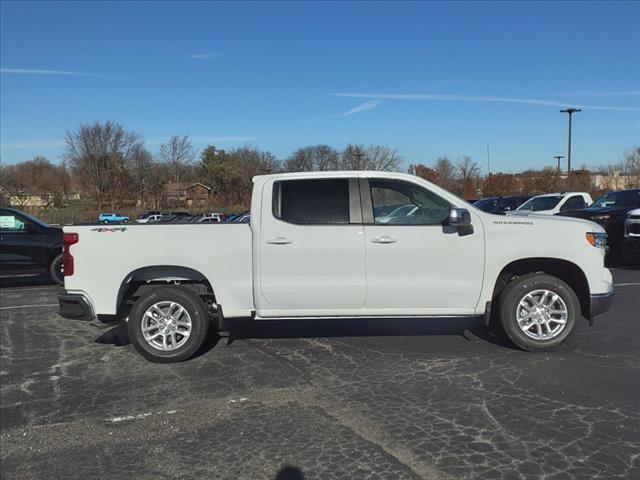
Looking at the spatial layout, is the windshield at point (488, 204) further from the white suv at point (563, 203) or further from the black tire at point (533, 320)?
the black tire at point (533, 320)

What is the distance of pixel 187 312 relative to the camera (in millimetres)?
5777

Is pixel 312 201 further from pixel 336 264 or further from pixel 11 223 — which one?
pixel 11 223

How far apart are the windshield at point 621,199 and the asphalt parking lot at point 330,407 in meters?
8.56

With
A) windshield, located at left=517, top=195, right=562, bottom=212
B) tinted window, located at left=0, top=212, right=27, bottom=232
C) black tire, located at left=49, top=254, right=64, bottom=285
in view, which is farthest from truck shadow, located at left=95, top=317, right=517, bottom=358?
windshield, located at left=517, top=195, right=562, bottom=212

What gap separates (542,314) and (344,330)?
2.37m

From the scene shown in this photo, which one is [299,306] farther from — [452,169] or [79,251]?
[452,169]

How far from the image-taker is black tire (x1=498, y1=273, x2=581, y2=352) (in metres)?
5.77

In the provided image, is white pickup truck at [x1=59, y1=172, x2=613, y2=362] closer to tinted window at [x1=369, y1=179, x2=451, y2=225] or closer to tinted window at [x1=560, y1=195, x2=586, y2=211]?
tinted window at [x1=369, y1=179, x2=451, y2=225]

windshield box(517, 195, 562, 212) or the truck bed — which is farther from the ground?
windshield box(517, 195, 562, 212)

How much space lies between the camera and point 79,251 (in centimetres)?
575

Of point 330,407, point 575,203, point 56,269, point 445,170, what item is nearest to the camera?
point 330,407

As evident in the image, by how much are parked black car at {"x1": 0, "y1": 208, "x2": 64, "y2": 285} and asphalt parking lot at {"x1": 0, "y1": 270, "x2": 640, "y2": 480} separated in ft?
18.0

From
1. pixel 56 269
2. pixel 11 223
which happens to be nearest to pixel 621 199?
pixel 56 269

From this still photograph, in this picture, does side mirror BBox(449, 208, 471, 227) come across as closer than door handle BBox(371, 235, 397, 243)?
Yes
